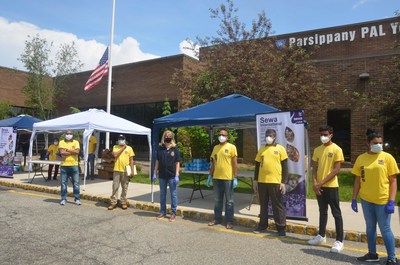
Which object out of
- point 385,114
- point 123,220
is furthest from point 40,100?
point 385,114

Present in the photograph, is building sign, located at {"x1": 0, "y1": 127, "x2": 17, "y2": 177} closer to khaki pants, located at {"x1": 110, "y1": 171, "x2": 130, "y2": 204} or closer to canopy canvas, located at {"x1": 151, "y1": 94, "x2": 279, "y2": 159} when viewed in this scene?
khaki pants, located at {"x1": 110, "y1": 171, "x2": 130, "y2": 204}

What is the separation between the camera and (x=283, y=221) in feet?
20.3

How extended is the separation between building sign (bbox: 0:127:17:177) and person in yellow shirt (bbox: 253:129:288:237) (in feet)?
35.9

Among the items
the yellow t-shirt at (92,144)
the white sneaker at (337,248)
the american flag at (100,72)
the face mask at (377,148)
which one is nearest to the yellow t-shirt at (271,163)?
the white sneaker at (337,248)

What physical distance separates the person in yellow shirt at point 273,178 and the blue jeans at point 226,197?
25.8 inches

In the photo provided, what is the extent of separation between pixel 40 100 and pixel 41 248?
22682mm

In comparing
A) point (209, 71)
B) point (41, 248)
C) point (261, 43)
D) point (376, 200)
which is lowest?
point (41, 248)

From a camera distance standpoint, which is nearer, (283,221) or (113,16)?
(283,221)

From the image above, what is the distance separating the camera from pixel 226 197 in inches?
267

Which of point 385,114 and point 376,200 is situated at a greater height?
point 385,114

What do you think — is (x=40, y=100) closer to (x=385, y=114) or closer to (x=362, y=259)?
(x=385, y=114)

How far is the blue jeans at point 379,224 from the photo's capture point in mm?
4555

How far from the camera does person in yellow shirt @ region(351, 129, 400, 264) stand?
15.0 feet

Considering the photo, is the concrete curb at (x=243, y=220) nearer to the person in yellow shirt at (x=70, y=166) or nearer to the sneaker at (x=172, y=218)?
the sneaker at (x=172, y=218)
